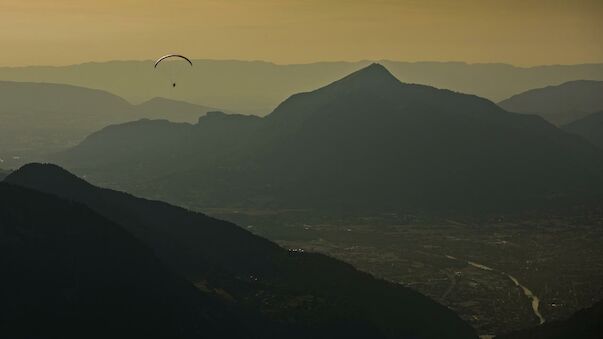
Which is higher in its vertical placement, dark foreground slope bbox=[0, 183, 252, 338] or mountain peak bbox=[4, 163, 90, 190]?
mountain peak bbox=[4, 163, 90, 190]

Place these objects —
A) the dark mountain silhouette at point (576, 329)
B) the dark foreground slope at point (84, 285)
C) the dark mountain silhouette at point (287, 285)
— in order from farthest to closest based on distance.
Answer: the dark mountain silhouette at point (287, 285) < the dark mountain silhouette at point (576, 329) < the dark foreground slope at point (84, 285)

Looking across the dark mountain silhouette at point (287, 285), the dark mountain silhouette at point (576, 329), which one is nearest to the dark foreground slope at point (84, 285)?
the dark mountain silhouette at point (287, 285)

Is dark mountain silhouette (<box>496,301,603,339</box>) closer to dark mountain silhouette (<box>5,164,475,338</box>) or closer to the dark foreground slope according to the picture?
dark mountain silhouette (<box>5,164,475,338</box>)

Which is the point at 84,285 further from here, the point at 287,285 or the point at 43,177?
the point at 43,177

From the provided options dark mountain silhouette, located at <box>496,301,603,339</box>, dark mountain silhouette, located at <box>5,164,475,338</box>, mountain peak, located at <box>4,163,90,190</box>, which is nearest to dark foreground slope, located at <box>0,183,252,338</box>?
dark mountain silhouette, located at <box>5,164,475,338</box>

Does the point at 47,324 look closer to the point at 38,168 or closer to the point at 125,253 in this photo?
the point at 125,253

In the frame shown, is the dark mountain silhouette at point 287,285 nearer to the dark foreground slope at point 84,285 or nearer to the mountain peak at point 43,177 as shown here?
the mountain peak at point 43,177

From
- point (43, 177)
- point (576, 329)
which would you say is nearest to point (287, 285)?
point (576, 329)
